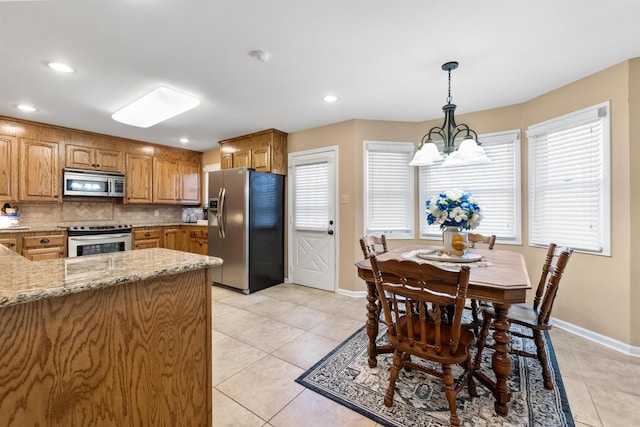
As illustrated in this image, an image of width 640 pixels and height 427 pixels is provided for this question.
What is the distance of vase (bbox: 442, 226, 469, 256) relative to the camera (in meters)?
2.20

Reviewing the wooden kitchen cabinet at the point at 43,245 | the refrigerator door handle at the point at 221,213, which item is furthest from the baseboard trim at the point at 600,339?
the wooden kitchen cabinet at the point at 43,245

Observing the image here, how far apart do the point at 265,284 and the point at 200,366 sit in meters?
2.85

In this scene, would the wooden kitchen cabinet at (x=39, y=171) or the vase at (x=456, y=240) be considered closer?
the vase at (x=456, y=240)

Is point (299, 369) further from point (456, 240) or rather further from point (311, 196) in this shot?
point (311, 196)

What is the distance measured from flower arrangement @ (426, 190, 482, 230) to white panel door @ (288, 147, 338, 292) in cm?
188

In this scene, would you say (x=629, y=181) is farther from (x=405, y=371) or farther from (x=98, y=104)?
(x=98, y=104)

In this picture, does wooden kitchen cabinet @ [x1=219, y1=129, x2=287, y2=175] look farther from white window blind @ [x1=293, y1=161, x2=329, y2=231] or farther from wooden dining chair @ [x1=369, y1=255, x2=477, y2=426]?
wooden dining chair @ [x1=369, y1=255, x2=477, y2=426]

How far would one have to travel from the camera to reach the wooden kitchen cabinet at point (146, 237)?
15.1 ft

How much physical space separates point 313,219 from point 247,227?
97cm

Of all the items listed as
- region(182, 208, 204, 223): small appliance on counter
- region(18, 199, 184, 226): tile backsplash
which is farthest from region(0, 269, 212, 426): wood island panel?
region(182, 208, 204, 223): small appliance on counter

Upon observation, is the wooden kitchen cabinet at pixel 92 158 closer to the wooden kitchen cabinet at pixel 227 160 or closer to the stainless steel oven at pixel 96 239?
the stainless steel oven at pixel 96 239

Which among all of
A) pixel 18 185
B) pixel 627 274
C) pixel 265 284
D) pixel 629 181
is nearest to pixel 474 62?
pixel 629 181

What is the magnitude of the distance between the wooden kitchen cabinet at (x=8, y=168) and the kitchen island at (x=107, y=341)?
139 inches

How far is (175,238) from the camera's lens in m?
5.20
